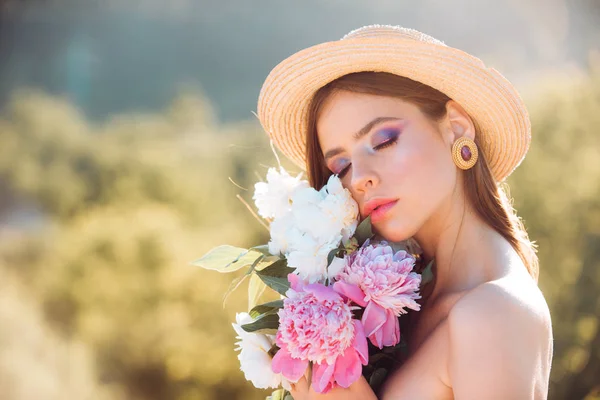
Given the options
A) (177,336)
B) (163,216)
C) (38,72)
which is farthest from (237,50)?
(177,336)

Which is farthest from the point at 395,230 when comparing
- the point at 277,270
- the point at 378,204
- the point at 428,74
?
the point at 428,74

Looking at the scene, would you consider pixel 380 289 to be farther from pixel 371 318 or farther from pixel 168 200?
pixel 168 200

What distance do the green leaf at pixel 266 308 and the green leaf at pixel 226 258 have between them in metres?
0.18

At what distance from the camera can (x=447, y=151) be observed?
243cm

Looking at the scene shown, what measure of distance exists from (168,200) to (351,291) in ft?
27.0

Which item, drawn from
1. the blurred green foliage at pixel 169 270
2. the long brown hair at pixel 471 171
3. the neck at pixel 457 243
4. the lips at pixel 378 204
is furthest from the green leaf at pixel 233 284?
the blurred green foliage at pixel 169 270

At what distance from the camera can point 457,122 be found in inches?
99.1

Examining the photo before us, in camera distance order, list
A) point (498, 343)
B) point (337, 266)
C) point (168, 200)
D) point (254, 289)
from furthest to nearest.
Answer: point (168, 200) < point (254, 289) < point (337, 266) < point (498, 343)

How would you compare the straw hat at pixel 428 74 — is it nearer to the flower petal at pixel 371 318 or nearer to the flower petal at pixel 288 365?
the flower petal at pixel 371 318

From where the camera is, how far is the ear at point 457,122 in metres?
2.50

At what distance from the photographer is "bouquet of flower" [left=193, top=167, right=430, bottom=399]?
2.12 metres

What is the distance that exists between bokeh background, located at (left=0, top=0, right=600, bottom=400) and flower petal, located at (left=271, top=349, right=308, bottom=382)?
384cm

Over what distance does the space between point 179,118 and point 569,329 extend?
8.40m

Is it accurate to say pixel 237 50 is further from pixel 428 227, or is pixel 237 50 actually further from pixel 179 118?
pixel 428 227
